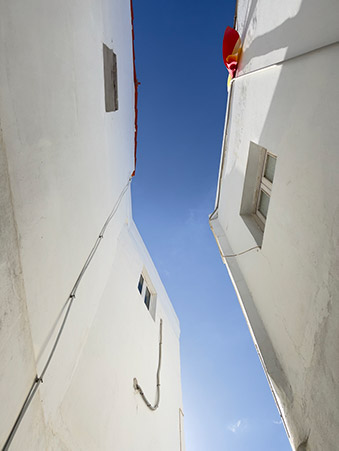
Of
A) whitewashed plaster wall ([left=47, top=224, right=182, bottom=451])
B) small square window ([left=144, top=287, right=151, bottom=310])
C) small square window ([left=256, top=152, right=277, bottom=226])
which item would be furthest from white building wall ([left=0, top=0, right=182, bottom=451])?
small square window ([left=256, top=152, right=277, bottom=226])

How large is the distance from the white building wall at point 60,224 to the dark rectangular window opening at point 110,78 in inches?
4.7

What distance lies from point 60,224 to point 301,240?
2237mm

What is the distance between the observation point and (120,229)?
5.21 meters

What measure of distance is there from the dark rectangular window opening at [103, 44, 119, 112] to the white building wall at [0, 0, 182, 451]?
12 cm

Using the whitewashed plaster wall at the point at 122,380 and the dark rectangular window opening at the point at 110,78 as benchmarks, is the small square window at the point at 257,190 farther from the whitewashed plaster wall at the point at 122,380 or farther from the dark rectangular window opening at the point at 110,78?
the whitewashed plaster wall at the point at 122,380

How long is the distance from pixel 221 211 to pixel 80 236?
395 cm

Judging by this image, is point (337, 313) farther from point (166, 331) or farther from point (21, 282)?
point (166, 331)

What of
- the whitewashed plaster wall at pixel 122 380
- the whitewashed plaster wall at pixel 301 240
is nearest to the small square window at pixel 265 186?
the whitewashed plaster wall at pixel 301 240

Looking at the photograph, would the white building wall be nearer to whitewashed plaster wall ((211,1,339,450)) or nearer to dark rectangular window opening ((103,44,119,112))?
dark rectangular window opening ((103,44,119,112))

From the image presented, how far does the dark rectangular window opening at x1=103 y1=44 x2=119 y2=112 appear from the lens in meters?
3.28

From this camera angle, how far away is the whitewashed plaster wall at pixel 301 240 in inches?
70.1

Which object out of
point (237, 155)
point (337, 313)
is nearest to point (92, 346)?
point (337, 313)

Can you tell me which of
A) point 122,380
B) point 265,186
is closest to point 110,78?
point 265,186

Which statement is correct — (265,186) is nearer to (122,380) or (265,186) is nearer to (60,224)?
(60,224)
